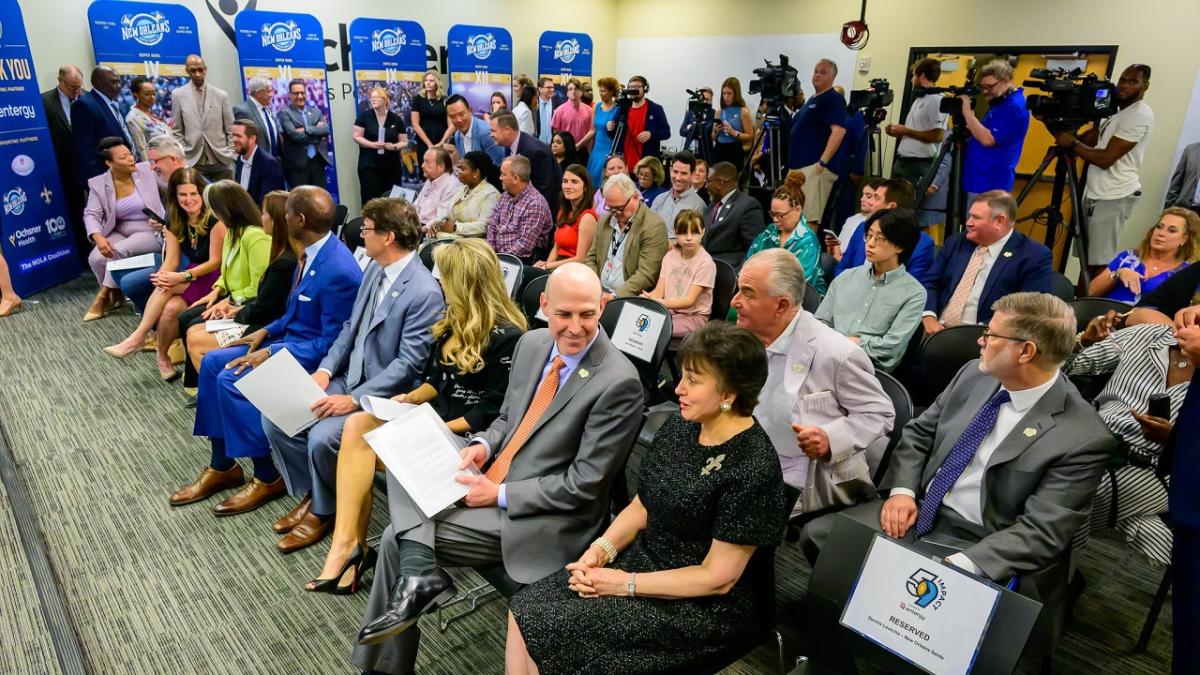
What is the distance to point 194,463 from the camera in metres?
3.42

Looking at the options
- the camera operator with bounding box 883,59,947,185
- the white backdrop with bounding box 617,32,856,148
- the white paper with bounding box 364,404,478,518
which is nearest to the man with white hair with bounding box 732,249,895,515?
the white paper with bounding box 364,404,478,518

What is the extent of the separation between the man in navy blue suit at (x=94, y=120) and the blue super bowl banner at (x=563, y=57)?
5080 mm

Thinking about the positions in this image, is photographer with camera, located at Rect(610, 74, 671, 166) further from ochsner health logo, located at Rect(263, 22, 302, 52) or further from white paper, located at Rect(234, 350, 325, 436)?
white paper, located at Rect(234, 350, 325, 436)

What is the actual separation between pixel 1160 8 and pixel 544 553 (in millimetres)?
7203

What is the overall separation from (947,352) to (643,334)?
1.20m

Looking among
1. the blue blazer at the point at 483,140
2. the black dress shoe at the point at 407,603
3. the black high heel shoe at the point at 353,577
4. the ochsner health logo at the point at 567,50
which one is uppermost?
the ochsner health logo at the point at 567,50

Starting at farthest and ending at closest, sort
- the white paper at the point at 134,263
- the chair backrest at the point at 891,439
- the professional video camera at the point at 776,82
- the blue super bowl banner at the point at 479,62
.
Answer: the blue super bowl banner at the point at 479,62 < the professional video camera at the point at 776,82 < the white paper at the point at 134,263 < the chair backrest at the point at 891,439

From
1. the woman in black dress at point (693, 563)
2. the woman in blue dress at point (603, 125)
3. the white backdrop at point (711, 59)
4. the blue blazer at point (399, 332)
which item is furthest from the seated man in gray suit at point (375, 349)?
the white backdrop at point (711, 59)

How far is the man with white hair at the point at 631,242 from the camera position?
13.5 ft

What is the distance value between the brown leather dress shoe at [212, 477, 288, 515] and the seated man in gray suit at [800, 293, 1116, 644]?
2.33 metres

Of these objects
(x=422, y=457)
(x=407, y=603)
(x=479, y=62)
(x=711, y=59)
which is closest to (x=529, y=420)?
(x=422, y=457)

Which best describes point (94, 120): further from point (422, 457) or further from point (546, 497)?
point (546, 497)

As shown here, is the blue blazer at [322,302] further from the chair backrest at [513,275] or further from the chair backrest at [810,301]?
the chair backrest at [810,301]

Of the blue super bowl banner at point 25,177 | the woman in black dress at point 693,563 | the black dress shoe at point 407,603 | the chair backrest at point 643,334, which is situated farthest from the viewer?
the blue super bowl banner at point 25,177
